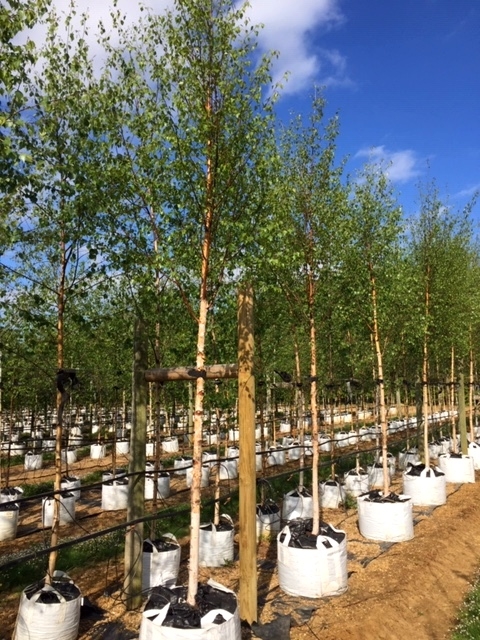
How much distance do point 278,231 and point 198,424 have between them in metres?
2.32

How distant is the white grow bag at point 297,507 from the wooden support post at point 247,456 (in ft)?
15.3

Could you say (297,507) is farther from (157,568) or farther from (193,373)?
(193,373)

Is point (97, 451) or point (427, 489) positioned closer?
point (427, 489)

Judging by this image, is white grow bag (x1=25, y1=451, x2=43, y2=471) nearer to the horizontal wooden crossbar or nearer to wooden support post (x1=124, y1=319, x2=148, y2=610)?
wooden support post (x1=124, y1=319, x2=148, y2=610)

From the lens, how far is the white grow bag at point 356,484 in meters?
13.0

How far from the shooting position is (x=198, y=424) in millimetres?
5184

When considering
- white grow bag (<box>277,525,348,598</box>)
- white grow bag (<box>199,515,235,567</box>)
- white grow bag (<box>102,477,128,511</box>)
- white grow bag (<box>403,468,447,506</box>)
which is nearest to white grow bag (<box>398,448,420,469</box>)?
white grow bag (<box>403,468,447,506</box>)

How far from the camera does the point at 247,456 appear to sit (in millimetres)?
5871

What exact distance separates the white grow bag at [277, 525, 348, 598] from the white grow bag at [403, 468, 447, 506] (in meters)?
5.83

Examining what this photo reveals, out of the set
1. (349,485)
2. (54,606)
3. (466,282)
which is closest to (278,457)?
(349,485)

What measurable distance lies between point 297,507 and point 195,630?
6327mm

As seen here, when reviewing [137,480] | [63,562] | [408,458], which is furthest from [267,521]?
[408,458]

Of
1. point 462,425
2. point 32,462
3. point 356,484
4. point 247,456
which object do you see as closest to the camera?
point 247,456

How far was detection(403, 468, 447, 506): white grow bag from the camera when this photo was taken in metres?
11.9
